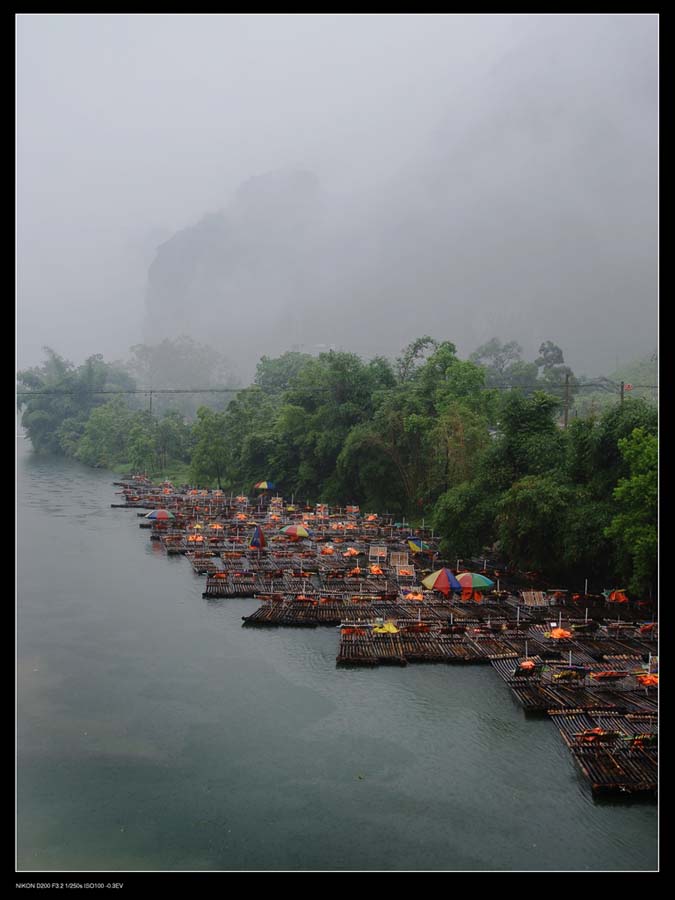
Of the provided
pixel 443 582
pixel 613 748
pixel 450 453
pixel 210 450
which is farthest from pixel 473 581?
pixel 210 450

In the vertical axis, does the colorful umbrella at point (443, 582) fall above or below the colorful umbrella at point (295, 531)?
below

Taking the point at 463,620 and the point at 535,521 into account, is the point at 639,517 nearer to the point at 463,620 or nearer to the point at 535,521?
the point at 535,521

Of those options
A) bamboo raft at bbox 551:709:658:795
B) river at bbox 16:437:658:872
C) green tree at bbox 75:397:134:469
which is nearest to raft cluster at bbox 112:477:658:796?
bamboo raft at bbox 551:709:658:795

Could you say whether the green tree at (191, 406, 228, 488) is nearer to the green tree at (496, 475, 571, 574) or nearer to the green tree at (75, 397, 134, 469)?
the green tree at (75, 397, 134, 469)

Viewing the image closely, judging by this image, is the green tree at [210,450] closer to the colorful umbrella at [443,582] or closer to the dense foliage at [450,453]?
the dense foliage at [450,453]

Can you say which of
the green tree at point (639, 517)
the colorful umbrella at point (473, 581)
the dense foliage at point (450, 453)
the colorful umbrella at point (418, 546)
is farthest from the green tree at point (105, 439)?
the green tree at point (639, 517)
